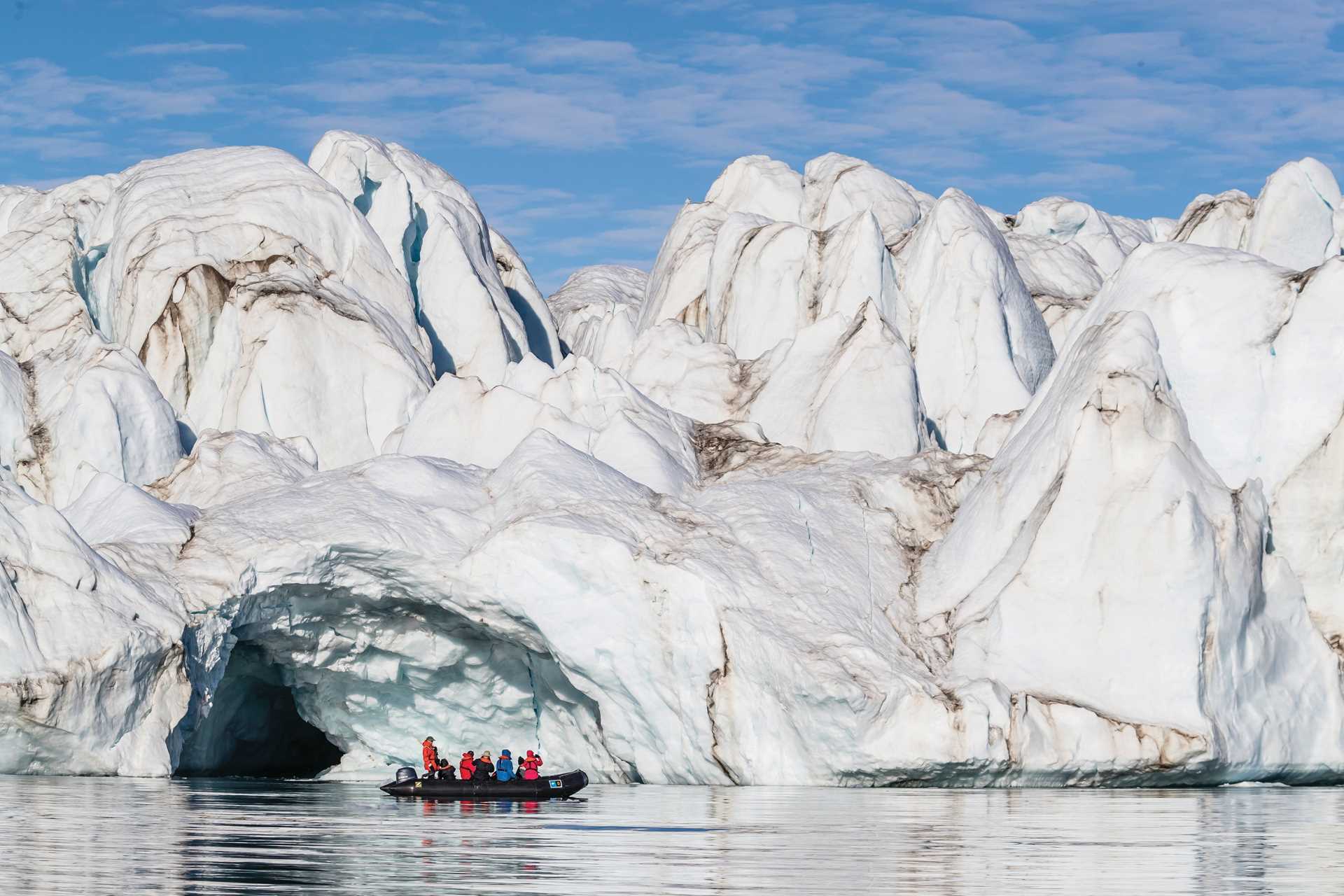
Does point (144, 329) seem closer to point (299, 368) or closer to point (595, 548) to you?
point (299, 368)

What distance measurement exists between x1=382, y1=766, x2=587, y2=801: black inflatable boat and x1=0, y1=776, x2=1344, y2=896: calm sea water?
0.45 metres

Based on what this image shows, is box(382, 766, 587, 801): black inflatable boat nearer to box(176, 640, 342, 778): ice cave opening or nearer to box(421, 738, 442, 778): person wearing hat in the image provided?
box(421, 738, 442, 778): person wearing hat

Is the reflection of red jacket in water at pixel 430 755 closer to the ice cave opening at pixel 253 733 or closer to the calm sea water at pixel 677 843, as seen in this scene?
the calm sea water at pixel 677 843

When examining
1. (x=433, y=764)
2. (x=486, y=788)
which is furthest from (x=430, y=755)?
(x=486, y=788)

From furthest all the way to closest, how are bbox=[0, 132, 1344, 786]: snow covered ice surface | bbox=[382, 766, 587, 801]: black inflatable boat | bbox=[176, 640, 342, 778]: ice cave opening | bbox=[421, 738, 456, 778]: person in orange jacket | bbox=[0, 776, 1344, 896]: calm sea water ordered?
bbox=[176, 640, 342, 778]: ice cave opening → bbox=[0, 132, 1344, 786]: snow covered ice surface → bbox=[421, 738, 456, 778]: person in orange jacket → bbox=[382, 766, 587, 801]: black inflatable boat → bbox=[0, 776, 1344, 896]: calm sea water

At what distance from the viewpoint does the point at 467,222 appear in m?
72.9

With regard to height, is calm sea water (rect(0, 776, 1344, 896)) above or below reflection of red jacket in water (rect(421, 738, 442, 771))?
below

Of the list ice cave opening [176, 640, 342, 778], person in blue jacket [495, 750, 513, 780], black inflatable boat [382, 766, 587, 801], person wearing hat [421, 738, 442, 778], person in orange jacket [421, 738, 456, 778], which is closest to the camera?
black inflatable boat [382, 766, 587, 801]

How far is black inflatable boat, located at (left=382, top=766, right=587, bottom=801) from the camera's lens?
3150cm

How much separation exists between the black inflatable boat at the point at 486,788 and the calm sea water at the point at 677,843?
449 mm

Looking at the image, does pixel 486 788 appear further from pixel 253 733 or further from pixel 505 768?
pixel 253 733

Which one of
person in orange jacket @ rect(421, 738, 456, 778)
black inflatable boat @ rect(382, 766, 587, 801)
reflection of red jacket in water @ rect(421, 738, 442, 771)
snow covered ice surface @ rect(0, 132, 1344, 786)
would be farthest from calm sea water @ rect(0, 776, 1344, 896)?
snow covered ice surface @ rect(0, 132, 1344, 786)

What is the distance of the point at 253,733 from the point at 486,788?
1255cm

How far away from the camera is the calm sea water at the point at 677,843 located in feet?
55.6
